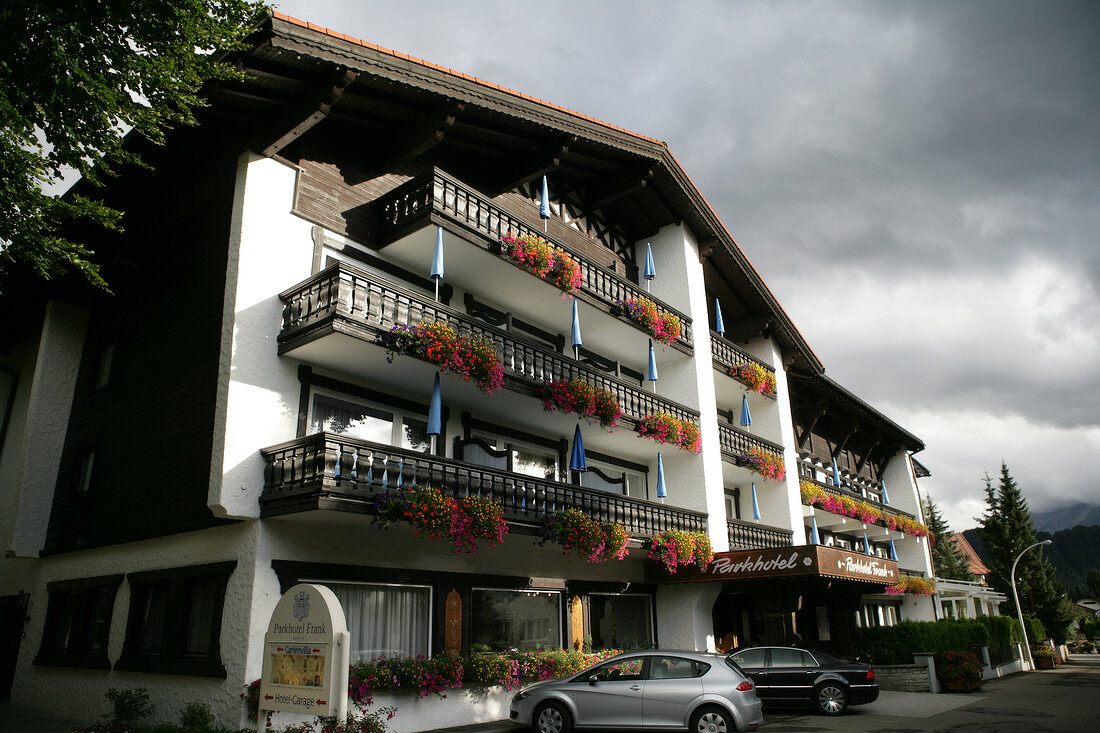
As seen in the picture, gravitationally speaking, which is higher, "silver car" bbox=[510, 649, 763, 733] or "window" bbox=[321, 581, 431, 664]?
"window" bbox=[321, 581, 431, 664]

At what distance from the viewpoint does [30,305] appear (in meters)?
22.6

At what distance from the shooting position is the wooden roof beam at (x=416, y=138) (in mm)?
17406

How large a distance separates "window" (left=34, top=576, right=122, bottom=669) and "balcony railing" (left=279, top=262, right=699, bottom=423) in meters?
7.64

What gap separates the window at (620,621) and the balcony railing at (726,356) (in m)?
8.59

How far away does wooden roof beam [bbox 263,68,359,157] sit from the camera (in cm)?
1534

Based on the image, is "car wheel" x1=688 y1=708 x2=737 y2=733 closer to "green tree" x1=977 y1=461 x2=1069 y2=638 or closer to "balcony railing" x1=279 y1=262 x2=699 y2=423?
"balcony railing" x1=279 y1=262 x2=699 y2=423

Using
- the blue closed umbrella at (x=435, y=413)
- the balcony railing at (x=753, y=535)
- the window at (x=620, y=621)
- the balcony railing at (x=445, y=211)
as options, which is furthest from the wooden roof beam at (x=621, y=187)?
the window at (x=620, y=621)

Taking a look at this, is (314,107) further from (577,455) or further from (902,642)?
(902,642)

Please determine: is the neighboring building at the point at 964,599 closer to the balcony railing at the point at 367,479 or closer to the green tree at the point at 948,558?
the green tree at the point at 948,558

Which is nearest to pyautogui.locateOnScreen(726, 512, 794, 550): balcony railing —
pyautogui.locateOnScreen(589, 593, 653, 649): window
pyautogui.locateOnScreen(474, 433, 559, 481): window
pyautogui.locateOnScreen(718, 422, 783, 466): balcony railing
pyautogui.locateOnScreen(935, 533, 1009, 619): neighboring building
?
pyautogui.locateOnScreen(718, 422, 783, 466): balcony railing

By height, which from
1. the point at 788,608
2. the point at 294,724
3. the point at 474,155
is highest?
the point at 474,155

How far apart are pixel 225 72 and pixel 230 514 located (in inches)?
303

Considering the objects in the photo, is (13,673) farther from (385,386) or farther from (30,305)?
(385,386)

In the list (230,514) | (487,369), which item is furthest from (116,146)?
(487,369)
